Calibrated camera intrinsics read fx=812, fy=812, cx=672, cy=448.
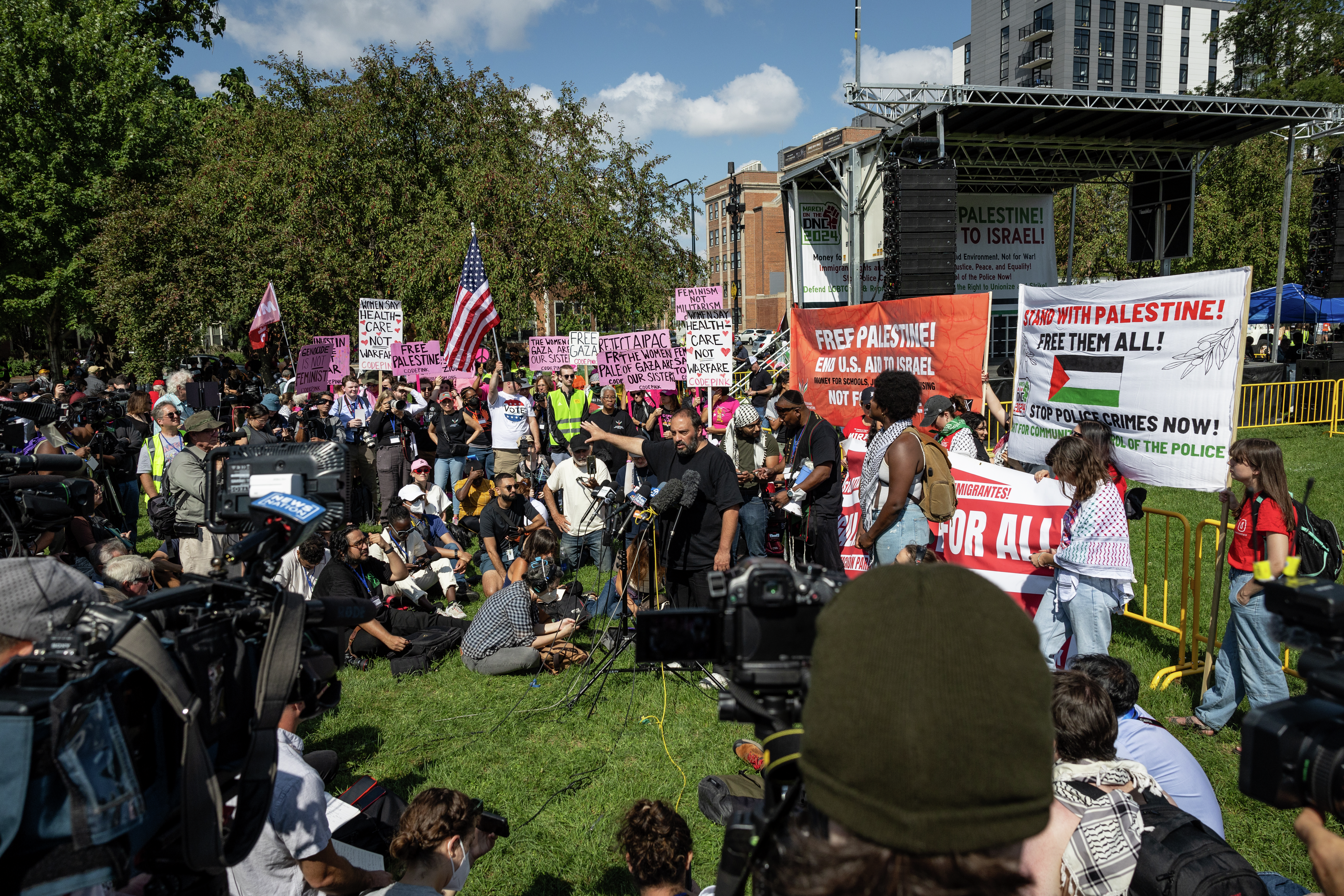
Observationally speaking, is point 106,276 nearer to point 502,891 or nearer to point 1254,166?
point 502,891

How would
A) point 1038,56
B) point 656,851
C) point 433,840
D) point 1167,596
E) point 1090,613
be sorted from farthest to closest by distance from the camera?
point 1038,56 → point 1167,596 → point 1090,613 → point 433,840 → point 656,851

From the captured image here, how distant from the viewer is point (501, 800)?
4598 millimetres

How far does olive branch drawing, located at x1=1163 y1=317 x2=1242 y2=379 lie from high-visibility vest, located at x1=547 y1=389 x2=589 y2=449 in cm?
817

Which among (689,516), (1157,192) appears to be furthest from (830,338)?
(1157,192)

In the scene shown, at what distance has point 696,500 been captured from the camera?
580 centimetres

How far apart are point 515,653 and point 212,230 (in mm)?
19704

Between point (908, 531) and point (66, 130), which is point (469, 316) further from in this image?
point (66, 130)

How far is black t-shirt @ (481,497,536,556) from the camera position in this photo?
846 centimetres

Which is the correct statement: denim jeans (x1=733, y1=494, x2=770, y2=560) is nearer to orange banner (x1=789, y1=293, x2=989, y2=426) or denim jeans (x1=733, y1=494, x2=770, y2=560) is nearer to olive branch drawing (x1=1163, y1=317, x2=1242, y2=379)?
orange banner (x1=789, y1=293, x2=989, y2=426)

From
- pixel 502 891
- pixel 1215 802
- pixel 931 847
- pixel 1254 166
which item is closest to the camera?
pixel 931 847

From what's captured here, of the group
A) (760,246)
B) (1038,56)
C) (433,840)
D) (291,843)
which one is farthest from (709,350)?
(1038,56)

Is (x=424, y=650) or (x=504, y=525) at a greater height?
(x=504, y=525)

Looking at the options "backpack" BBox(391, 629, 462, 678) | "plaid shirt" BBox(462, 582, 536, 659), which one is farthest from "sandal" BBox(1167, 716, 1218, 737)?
"backpack" BBox(391, 629, 462, 678)

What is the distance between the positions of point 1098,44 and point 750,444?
86.1 m
